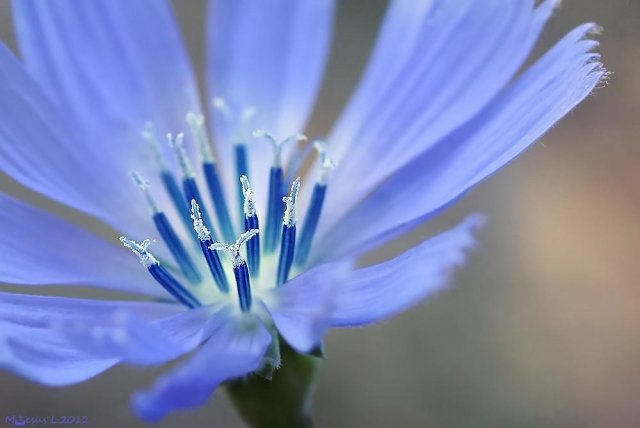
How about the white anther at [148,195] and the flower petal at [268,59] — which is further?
the flower petal at [268,59]

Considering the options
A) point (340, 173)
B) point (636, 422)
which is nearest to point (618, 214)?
point (636, 422)

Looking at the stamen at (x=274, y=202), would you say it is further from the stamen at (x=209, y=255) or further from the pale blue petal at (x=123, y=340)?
the pale blue petal at (x=123, y=340)

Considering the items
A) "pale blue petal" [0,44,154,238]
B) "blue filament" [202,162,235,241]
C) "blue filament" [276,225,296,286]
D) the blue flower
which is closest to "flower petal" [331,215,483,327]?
the blue flower

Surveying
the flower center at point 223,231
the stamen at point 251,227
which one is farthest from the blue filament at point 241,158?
the stamen at point 251,227

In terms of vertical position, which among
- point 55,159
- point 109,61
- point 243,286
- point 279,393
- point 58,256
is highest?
point 109,61

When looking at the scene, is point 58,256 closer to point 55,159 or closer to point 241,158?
point 55,159

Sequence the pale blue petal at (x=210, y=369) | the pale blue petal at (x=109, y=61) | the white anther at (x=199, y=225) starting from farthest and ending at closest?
the pale blue petal at (x=109, y=61) → the white anther at (x=199, y=225) → the pale blue petal at (x=210, y=369)

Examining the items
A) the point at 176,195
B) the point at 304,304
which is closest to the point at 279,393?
the point at 304,304
